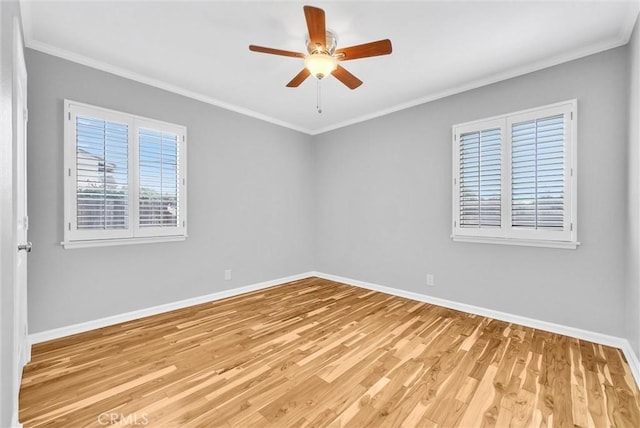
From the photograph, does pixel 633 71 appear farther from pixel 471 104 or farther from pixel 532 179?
pixel 471 104

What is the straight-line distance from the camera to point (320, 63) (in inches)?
85.9

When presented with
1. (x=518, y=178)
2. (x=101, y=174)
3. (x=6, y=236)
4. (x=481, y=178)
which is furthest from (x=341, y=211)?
(x=6, y=236)

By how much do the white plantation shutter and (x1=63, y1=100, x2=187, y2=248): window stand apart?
11.5 ft

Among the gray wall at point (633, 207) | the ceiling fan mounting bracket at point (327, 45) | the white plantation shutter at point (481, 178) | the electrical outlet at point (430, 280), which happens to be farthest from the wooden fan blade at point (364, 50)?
the electrical outlet at point (430, 280)

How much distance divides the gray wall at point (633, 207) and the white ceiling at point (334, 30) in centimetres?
40

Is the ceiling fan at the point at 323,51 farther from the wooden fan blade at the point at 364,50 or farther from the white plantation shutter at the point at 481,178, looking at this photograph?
the white plantation shutter at the point at 481,178

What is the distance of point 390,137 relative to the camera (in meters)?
4.18

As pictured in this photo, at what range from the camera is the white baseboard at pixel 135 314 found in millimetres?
2609

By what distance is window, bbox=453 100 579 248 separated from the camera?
2.74m

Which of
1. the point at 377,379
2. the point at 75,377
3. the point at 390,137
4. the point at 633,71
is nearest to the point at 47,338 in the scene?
the point at 75,377

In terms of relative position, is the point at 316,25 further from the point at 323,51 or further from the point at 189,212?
the point at 189,212

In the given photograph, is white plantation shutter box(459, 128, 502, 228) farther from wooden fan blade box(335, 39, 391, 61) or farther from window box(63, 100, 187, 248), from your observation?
window box(63, 100, 187, 248)

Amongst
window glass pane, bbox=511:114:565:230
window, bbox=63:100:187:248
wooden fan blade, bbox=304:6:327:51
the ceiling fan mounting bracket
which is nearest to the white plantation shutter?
window glass pane, bbox=511:114:565:230

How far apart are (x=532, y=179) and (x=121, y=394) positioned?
403 centimetres
